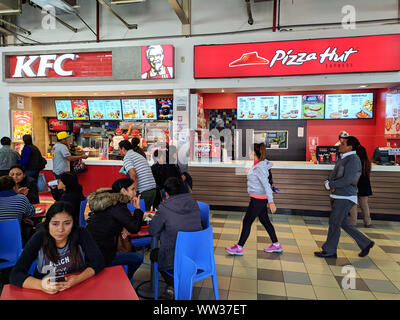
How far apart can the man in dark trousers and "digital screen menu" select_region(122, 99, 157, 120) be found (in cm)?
493

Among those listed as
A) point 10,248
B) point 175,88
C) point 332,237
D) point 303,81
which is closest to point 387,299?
point 332,237

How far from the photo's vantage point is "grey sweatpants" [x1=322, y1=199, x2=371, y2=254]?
3645 millimetres

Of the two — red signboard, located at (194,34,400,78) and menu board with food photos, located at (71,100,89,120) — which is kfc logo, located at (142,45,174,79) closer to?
red signboard, located at (194,34,400,78)

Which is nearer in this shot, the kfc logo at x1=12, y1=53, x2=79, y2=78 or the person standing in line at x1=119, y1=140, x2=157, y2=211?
the person standing in line at x1=119, y1=140, x2=157, y2=211

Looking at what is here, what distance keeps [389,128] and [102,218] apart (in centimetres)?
614

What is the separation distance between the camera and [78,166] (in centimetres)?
640

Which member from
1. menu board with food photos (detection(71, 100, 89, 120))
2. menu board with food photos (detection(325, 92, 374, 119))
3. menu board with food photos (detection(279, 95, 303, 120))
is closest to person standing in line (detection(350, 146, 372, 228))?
menu board with food photos (detection(325, 92, 374, 119))

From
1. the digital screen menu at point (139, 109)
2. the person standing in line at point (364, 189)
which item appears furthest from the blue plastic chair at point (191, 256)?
the digital screen menu at point (139, 109)

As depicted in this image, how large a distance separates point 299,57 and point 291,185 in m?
2.57

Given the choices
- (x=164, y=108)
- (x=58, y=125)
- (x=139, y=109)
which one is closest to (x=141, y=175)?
(x=164, y=108)

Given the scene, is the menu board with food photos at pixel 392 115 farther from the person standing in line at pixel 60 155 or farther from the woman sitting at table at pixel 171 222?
the person standing in line at pixel 60 155

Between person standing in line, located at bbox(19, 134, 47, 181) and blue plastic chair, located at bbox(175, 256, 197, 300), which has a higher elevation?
person standing in line, located at bbox(19, 134, 47, 181)
